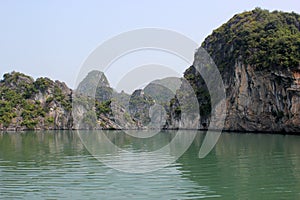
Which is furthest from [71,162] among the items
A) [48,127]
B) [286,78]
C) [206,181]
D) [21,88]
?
[21,88]

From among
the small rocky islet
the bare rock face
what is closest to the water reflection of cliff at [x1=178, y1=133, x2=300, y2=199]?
the bare rock face

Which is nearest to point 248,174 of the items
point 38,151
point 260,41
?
point 38,151

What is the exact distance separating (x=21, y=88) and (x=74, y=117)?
33.9 ft

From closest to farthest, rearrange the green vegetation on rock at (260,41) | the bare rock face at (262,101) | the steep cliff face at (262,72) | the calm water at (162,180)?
the calm water at (162,180) < the bare rock face at (262,101) < the steep cliff face at (262,72) < the green vegetation on rock at (260,41)

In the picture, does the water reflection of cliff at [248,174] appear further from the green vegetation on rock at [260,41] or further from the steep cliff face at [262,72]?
the green vegetation on rock at [260,41]

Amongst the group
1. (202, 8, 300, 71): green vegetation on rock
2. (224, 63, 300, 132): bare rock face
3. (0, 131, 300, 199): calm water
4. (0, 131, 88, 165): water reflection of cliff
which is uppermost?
(202, 8, 300, 71): green vegetation on rock

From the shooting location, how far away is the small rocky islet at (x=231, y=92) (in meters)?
36.9

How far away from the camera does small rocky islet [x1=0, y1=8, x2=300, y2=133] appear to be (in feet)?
121

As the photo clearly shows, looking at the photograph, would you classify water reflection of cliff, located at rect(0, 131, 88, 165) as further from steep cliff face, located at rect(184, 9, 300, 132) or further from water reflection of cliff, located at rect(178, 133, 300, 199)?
steep cliff face, located at rect(184, 9, 300, 132)

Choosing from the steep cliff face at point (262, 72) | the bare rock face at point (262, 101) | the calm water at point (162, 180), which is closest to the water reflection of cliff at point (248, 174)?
the calm water at point (162, 180)

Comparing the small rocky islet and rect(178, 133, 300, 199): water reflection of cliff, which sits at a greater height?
the small rocky islet

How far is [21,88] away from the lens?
71750mm

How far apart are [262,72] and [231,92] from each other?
702cm

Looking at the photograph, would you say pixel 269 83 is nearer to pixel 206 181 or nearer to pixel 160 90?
pixel 206 181
